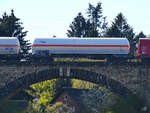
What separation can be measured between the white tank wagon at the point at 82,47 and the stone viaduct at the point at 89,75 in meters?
3.30

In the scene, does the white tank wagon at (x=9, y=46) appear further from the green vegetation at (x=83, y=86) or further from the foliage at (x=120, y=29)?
the foliage at (x=120, y=29)

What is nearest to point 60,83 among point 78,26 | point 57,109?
point 78,26

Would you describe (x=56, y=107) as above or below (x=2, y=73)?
below

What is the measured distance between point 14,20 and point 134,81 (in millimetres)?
30013

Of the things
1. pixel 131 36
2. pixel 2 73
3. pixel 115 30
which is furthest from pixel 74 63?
pixel 131 36

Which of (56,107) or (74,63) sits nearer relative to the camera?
(74,63)

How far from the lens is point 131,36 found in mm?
101188

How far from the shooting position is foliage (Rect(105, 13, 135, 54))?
8919cm

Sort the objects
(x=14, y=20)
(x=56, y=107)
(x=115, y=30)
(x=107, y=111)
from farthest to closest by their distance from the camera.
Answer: (x=115, y=30) < (x=14, y=20) < (x=56, y=107) < (x=107, y=111)

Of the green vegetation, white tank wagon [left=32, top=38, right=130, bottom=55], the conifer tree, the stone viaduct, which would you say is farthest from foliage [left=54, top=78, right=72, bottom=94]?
the stone viaduct

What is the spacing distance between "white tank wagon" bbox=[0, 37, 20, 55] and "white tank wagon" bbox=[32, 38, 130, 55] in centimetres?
187

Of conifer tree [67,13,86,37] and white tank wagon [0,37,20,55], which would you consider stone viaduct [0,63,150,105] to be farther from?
conifer tree [67,13,86,37]

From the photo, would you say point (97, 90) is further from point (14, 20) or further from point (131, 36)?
point (131, 36)

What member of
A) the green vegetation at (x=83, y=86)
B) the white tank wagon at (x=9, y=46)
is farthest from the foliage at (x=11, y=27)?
the white tank wagon at (x=9, y=46)
